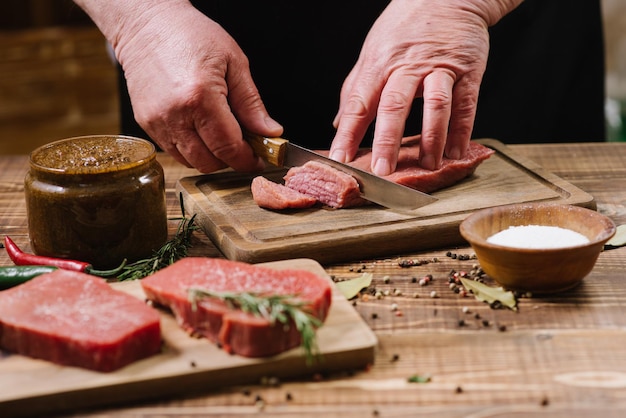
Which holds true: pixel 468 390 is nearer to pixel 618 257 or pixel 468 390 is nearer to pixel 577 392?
pixel 577 392

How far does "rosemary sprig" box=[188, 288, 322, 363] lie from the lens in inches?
76.1

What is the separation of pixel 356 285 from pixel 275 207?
0.56 meters

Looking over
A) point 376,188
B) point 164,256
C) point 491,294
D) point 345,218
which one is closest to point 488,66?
point 376,188

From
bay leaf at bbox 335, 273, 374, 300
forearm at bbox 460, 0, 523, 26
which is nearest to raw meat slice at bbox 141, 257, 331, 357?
bay leaf at bbox 335, 273, 374, 300

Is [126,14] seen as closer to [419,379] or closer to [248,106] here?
[248,106]

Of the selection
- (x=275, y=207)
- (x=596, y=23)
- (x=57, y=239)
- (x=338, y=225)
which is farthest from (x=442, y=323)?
(x=596, y=23)

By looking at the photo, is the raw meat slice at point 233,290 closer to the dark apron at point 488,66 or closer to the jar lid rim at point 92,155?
the jar lid rim at point 92,155

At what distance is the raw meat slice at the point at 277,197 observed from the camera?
2881mm

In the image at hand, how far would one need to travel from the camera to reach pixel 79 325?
1.99m

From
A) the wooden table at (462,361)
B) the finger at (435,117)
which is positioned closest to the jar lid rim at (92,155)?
the wooden table at (462,361)

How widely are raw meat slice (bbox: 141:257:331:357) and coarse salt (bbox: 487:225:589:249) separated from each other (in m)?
0.60

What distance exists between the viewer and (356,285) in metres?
2.45

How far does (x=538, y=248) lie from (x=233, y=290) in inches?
33.3

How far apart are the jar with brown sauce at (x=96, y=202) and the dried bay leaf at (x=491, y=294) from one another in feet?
3.29
